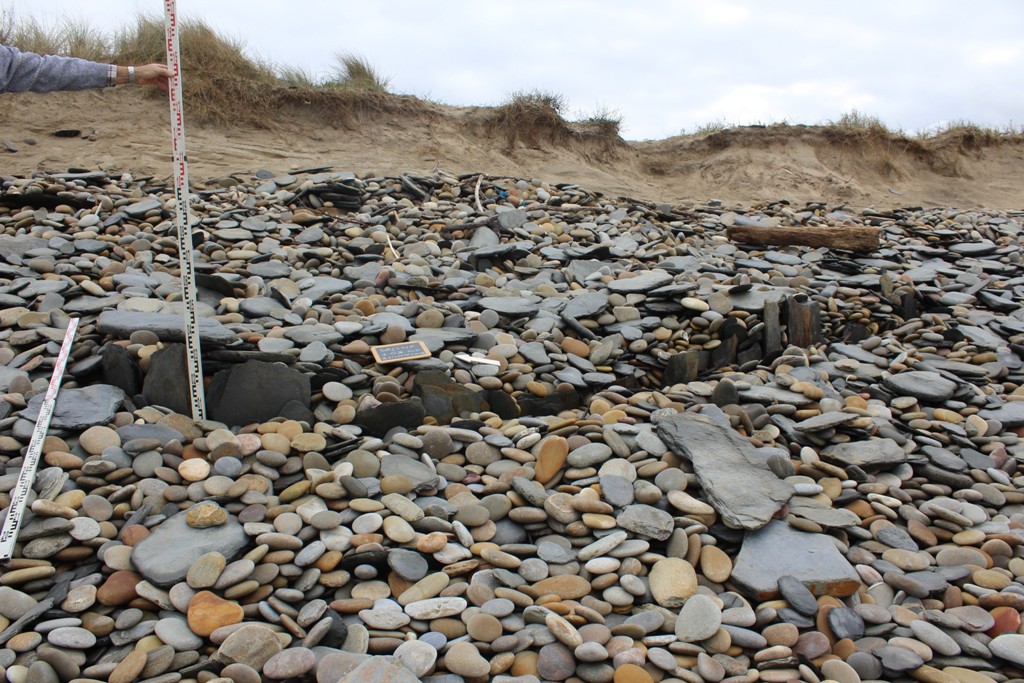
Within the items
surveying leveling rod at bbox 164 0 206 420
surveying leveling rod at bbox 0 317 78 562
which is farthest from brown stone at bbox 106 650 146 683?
surveying leveling rod at bbox 164 0 206 420

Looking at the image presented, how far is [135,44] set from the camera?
859 centimetres

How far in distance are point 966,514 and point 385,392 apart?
249 centimetres

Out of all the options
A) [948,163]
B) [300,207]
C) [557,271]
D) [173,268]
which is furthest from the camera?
[948,163]

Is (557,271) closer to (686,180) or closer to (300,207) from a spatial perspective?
(300,207)

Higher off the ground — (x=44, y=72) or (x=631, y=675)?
(x=44, y=72)

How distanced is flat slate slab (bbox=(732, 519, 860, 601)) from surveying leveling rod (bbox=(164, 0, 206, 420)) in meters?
2.28

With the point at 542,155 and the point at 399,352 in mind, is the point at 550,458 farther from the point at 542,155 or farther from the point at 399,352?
the point at 542,155

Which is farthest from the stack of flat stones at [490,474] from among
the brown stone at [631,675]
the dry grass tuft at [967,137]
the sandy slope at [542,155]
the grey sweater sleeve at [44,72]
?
the dry grass tuft at [967,137]

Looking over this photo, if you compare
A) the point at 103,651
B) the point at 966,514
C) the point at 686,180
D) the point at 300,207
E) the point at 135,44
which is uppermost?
the point at 135,44

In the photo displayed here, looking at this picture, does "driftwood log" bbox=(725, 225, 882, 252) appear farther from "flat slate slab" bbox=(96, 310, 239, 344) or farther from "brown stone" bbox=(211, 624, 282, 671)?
"brown stone" bbox=(211, 624, 282, 671)

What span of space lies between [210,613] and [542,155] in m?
8.10

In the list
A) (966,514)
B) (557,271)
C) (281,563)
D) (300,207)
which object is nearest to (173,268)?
(300,207)

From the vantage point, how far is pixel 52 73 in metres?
3.32

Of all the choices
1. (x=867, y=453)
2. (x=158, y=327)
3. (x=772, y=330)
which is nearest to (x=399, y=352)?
(x=158, y=327)
